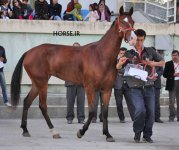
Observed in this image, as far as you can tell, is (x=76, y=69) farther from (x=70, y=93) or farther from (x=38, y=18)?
(x=38, y=18)

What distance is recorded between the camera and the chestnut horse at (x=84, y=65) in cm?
1208

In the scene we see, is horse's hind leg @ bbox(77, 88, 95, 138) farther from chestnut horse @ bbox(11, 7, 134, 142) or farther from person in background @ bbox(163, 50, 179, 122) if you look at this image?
person in background @ bbox(163, 50, 179, 122)

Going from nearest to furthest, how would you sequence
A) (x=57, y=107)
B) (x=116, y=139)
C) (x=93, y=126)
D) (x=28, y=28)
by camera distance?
(x=116, y=139)
(x=93, y=126)
(x=57, y=107)
(x=28, y=28)

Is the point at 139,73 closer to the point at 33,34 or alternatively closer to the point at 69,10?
the point at 33,34

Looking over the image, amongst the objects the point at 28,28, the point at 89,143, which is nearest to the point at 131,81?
the point at 89,143

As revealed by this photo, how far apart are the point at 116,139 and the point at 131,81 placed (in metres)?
1.58

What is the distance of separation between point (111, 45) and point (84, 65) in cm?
71

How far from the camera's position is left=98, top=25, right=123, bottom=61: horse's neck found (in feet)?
39.6

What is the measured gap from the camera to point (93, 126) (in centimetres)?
1510

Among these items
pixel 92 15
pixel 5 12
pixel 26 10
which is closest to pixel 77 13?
pixel 92 15

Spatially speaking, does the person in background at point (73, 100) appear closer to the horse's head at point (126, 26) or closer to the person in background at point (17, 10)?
the horse's head at point (126, 26)

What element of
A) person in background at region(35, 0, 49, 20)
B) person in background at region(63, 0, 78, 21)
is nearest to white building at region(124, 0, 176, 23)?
person in background at region(63, 0, 78, 21)

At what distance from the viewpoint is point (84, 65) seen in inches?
488

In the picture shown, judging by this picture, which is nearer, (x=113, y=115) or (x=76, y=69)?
(x=76, y=69)
